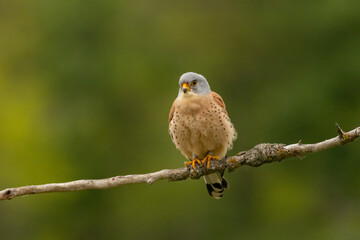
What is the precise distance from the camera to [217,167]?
5.71 m

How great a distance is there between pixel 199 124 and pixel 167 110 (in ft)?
23.5

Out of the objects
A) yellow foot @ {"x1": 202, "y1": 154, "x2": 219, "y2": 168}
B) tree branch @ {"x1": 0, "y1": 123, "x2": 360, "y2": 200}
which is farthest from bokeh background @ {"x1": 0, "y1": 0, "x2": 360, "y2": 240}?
tree branch @ {"x1": 0, "y1": 123, "x2": 360, "y2": 200}

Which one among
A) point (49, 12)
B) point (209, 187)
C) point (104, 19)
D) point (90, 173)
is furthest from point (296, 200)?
point (209, 187)

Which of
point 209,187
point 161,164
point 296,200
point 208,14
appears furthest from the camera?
point 208,14

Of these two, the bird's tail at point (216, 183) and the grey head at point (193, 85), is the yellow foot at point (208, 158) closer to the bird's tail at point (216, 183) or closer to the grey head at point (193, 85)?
the bird's tail at point (216, 183)

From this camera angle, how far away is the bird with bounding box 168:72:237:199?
6.06 meters

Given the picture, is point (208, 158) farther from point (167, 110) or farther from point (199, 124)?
point (167, 110)

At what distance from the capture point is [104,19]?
15492 mm

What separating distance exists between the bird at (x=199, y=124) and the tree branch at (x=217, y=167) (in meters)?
0.37

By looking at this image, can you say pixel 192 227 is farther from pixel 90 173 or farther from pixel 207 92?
pixel 207 92

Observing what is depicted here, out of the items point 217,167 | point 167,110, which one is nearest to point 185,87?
point 217,167

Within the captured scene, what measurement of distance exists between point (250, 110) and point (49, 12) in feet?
15.5

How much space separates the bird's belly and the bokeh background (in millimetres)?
6140

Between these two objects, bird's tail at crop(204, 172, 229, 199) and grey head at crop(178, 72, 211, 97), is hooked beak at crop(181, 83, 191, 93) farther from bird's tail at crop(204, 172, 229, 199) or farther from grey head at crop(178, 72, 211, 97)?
bird's tail at crop(204, 172, 229, 199)
